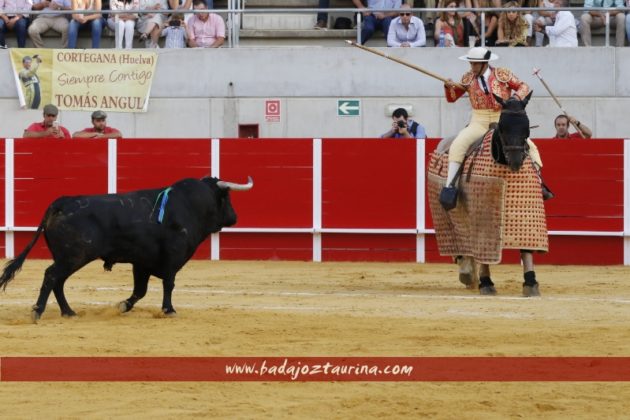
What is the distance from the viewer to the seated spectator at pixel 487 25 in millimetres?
16172

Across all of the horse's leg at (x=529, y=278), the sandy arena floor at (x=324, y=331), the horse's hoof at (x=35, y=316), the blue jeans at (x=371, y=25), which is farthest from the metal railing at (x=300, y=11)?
the horse's hoof at (x=35, y=316)

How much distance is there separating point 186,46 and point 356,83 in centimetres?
187

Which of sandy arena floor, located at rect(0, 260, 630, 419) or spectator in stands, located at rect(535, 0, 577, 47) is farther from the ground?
spectator in stands, located at rect(535, 0, 577, 47)

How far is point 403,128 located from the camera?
14258mm

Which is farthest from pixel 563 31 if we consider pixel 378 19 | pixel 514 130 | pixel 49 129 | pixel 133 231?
pixel 133 231

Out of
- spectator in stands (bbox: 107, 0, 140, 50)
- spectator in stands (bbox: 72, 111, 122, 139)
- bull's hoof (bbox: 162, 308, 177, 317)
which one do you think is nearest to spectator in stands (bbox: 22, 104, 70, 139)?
spectator in stands (bbox: 72, 111, 122, 139)

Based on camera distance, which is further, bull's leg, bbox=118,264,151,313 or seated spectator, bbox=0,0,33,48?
seated spectator, bbox=0,0,33,48

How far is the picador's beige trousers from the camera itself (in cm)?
1044

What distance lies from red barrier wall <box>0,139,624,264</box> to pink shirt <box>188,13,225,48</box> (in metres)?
2.69

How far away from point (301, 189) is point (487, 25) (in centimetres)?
342

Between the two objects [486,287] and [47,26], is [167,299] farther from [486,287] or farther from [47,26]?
[47,26]

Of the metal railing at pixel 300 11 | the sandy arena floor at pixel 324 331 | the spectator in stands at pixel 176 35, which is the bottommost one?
the sandy arena floor at pixel 324 331

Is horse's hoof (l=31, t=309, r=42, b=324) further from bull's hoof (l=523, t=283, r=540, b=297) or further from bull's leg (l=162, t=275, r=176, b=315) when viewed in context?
bull's hoof (l=523, t=283, r=540, b=297)

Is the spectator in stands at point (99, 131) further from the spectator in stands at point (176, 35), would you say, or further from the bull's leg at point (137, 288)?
the bull's leg at point (137, 288)
